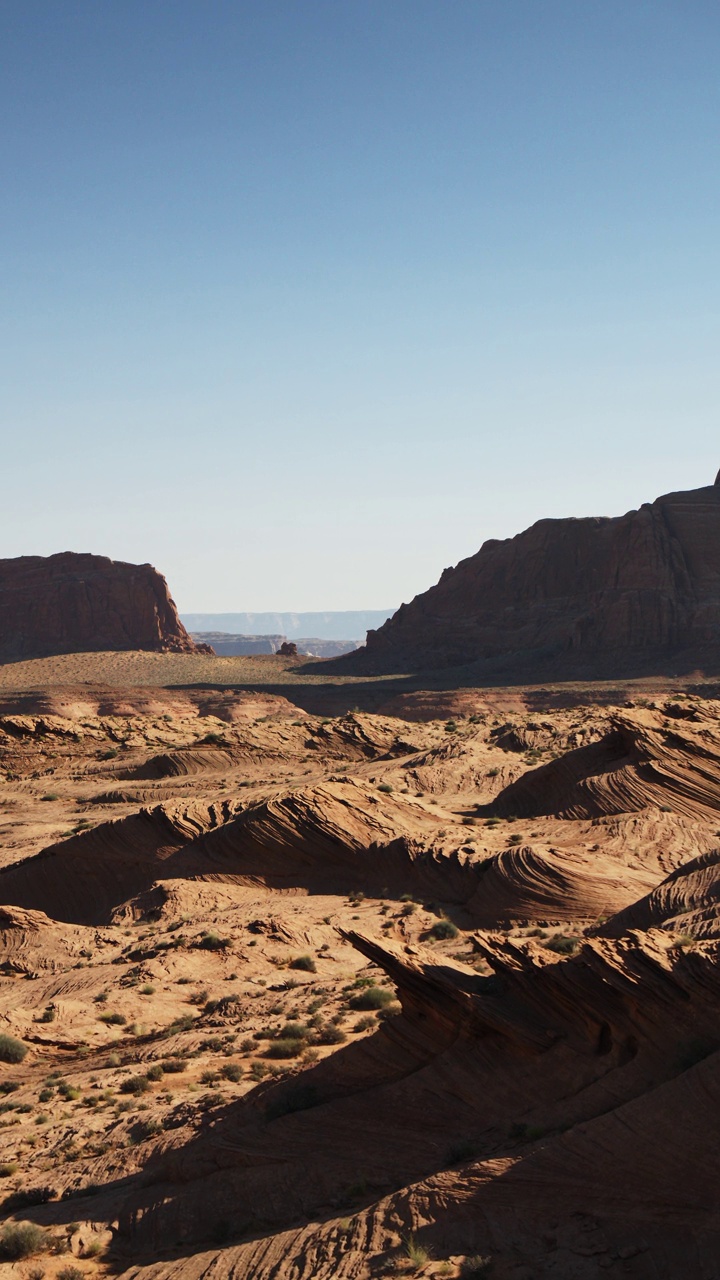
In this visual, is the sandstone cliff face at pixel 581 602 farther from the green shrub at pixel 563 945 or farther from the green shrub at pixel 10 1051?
the green shrub at pixel 10 1051

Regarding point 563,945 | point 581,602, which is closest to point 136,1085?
point 563,945

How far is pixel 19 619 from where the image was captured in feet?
392

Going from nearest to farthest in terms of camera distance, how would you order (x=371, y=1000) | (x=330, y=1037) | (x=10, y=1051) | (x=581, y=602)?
(x=330, y=1037), (x=10, y=1051), (x=371, y=1000), (x=581, y=602)

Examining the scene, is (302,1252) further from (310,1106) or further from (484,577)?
(484,577)

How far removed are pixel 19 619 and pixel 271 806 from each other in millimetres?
100835

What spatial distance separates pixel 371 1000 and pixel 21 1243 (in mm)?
6881

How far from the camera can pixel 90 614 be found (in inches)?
4665

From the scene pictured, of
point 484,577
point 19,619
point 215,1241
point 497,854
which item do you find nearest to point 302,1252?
point 215,1241

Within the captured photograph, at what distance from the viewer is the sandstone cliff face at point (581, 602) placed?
85.1 meters

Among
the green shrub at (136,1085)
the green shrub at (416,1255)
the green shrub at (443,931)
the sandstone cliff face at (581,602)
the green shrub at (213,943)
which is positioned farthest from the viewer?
the sandstone cliff face at (581,602)

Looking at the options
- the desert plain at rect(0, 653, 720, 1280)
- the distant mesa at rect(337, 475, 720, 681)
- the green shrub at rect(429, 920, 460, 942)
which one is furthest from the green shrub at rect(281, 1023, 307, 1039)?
the distant mesa at rect(337, 475, 720, 681)

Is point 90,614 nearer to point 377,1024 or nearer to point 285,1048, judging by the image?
point 377,1024

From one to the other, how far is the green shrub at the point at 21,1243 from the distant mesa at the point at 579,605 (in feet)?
237

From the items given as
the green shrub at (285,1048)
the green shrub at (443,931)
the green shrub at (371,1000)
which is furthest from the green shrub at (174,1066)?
the green shrub at (443,931)
